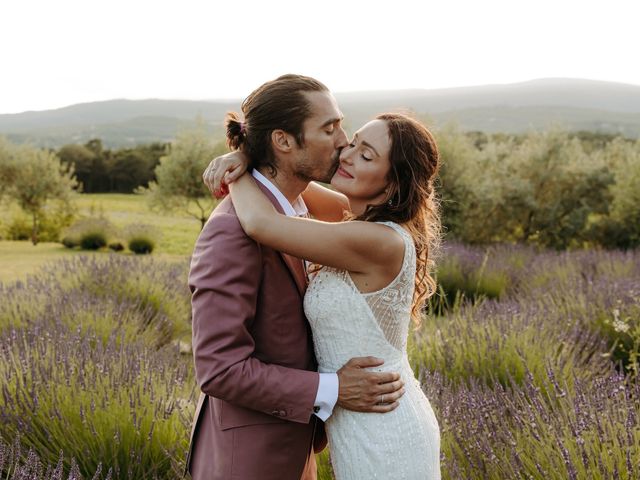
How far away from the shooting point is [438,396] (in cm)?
376

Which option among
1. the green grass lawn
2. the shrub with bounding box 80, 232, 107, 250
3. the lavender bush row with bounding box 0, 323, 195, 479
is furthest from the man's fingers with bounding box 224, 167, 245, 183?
the shrub with bounding box 80, 232, 107, 250

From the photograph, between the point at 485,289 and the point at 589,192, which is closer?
the point at 485,289

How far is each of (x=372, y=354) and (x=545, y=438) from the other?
1015 millimetres

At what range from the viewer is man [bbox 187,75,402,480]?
2.08 metres

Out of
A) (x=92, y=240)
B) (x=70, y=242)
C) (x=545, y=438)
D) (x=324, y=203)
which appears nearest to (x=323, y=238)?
(x=324, y=203)

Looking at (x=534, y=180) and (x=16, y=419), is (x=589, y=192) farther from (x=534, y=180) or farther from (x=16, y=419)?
(x=16, y=419)

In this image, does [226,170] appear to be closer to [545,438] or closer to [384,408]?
[384,408]

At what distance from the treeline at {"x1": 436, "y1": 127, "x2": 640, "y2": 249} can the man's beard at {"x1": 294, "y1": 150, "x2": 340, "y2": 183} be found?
11.4m

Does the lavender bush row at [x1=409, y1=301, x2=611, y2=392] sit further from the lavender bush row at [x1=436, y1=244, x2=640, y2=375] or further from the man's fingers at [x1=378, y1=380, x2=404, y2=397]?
the man's fingers at [x1=378, y1=380, x2=404, y2=397]

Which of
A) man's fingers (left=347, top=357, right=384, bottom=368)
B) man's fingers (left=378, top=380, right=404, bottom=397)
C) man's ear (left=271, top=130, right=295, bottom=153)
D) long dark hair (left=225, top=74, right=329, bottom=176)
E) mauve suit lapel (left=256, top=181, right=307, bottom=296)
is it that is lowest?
man's fingers (left=378, top=380, right=404, bottom=397)

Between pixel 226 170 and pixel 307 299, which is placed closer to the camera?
pixel 307 299

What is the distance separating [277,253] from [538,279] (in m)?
7.21

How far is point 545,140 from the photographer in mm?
15320

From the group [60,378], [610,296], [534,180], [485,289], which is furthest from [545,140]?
[60,378]
